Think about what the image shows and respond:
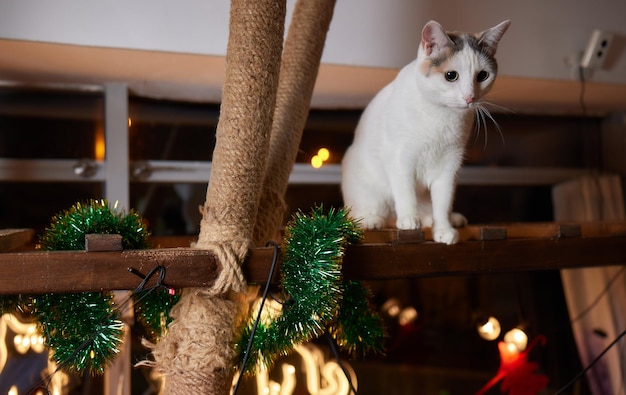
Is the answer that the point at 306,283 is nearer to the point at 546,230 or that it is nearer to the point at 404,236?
the point at 404,236

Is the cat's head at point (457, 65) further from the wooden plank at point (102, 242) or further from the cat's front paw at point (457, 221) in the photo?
the wooden plank at point (102, 242)

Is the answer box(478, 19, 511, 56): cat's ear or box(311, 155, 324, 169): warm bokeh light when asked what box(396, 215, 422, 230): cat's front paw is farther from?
box(311, 155, 324, 169): warm bokeh light

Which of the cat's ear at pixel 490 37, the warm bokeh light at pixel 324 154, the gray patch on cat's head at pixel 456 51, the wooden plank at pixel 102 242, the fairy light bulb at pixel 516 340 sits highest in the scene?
the warm bokeh light at pixel 324 154

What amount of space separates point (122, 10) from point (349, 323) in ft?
2.73

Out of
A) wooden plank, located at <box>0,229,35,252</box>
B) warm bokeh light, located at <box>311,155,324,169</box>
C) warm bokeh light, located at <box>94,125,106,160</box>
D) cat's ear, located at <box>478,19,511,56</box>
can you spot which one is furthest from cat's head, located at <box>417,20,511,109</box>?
warm bokeh light, located at <box>94,125,106,160</box>

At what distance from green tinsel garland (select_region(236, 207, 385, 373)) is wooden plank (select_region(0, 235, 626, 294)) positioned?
0.03m

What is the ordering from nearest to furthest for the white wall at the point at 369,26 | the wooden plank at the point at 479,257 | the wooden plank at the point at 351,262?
the wooden plank at the point at 351,262 < the wooden plank at the point at 479,257 < the white wall at the point at 369,26

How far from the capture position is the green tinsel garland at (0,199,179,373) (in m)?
0.76

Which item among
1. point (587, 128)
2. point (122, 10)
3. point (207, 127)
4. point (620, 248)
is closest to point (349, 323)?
point (620, 248)

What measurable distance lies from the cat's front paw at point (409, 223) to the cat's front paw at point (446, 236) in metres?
0.03

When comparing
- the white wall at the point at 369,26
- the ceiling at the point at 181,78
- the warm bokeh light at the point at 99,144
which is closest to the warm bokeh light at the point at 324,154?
the ceiling at the point at 181,78

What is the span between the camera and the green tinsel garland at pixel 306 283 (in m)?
0.76

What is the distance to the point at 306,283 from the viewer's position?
0.77 meters

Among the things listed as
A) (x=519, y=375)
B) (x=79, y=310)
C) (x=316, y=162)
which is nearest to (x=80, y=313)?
(x=79, y=310)
